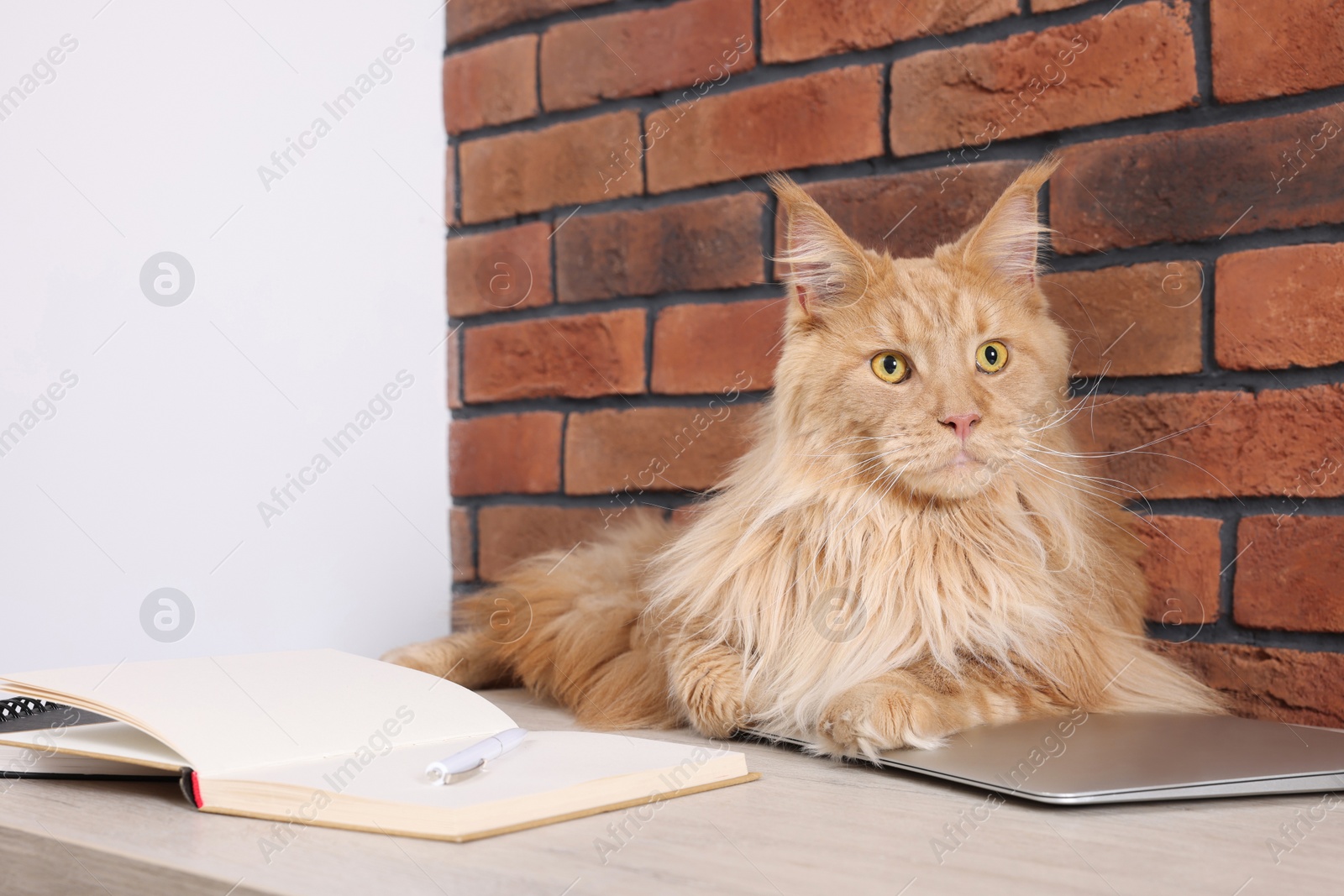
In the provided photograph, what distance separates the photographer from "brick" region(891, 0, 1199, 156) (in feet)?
3.90

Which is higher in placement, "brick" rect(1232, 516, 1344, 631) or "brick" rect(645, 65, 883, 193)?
"brick" rect(645, 65, 883, 193)

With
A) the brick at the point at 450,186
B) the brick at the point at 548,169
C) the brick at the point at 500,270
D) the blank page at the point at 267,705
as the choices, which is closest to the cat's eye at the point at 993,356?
the blank page at the point at 267,705

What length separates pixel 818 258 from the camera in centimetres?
109

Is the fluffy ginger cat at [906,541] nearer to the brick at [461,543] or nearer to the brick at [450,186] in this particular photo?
the brick at [461,543]

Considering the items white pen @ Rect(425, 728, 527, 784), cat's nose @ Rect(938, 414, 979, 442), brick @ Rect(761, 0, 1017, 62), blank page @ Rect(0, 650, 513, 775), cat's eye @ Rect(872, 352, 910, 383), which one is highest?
brick @ Rect(761, 0, 1017, 62)

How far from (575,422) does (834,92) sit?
2.06ft

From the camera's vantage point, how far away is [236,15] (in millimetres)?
1445

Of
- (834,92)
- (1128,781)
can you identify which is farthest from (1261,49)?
(1128,781)

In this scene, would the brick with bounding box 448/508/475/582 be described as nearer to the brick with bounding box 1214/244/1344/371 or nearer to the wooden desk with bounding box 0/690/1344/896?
the wooden desk with bounding box 0/690/1344/896

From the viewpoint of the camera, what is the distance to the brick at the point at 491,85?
1.70 meters

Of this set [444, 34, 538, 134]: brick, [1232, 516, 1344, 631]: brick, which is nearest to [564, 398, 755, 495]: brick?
[444, 34, 538, 134]: brick

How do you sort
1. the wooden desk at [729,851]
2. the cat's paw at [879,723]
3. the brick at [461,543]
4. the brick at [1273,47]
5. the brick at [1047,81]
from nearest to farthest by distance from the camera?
1. the wooden desk at [729,851]
2. the cat's paw at [879,723]
3. the brick at [1273,47]
4. the brick at [1047,81]
5. the brick at [461,543]

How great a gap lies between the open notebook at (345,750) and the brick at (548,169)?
92cm

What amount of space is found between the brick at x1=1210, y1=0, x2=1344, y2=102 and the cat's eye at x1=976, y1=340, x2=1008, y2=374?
0.40 meters
